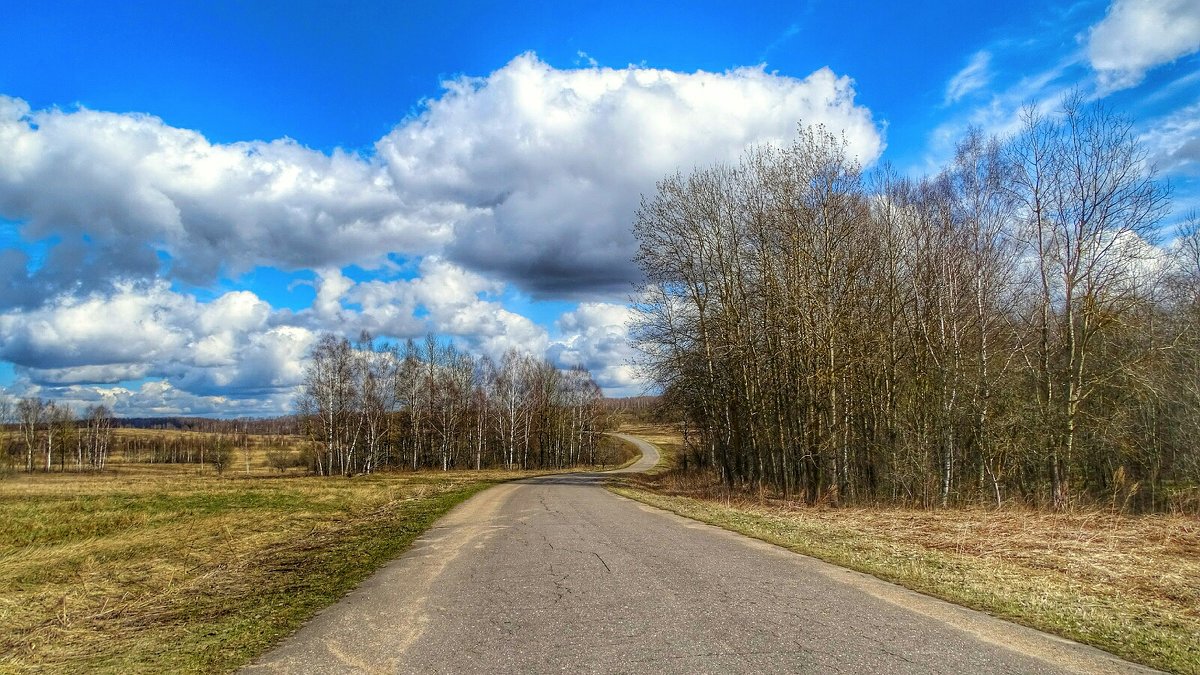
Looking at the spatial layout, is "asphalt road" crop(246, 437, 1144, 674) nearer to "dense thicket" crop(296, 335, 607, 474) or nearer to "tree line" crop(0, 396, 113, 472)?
"dense thicket" crop(296, 335, 607, 474)

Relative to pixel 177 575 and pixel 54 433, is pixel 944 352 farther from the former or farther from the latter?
pixel 54 433

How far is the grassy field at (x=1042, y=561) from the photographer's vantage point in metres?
6.43

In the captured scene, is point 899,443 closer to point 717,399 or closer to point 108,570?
point 717,399

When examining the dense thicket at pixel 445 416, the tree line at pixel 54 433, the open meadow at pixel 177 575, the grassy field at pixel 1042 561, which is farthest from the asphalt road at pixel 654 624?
the tree line at pixel 54 433

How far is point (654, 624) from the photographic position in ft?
20.7

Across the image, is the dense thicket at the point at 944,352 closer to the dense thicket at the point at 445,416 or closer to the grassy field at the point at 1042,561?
the grassy field at the point at 1042,561

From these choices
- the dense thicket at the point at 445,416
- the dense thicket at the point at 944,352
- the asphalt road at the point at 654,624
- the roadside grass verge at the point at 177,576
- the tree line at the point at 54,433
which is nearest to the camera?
the asphalt road at the point at 654,624

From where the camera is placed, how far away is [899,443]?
21.0 meters

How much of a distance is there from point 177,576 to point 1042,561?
13744mm

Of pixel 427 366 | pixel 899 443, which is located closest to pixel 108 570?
pixel 899 443

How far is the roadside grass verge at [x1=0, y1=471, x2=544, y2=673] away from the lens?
6.39m

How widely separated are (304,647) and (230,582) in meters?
4.85

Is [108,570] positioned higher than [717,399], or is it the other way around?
[717,399]

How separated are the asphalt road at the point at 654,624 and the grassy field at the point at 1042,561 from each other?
58 cm
